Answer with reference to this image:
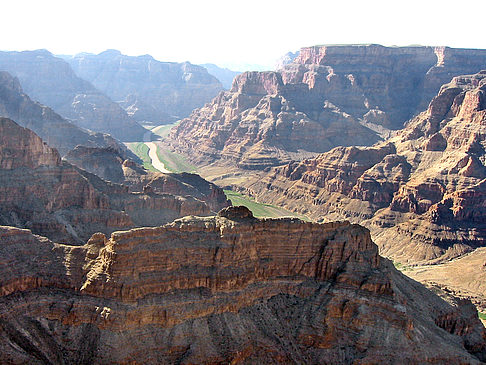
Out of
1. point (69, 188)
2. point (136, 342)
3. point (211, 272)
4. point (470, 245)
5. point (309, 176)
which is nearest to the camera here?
point (136, 342)

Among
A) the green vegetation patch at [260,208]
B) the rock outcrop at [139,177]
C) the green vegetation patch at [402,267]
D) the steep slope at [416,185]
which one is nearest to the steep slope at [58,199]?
the rock outcrop at [139,177]

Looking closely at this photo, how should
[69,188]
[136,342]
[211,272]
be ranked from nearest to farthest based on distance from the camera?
[136,342] → [211,272] → [69,188]

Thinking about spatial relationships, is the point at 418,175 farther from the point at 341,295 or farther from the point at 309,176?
A: the point at 341,295

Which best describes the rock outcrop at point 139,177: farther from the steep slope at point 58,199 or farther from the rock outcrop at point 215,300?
the rock outcrop at point 215,300

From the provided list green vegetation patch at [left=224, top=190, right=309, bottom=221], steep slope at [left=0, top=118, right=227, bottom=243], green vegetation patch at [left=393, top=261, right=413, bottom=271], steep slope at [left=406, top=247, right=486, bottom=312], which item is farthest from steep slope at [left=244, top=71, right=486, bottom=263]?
steep slope at [left=0, top=118, right=227, bottom=243]

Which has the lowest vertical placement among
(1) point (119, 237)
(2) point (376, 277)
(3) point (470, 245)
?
(3) point (470, 245)

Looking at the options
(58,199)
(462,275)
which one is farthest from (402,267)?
(58,199)

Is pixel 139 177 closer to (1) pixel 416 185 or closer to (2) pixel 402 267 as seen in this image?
(2) pixel 402 267

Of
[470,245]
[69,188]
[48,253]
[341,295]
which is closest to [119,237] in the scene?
[48,253]
